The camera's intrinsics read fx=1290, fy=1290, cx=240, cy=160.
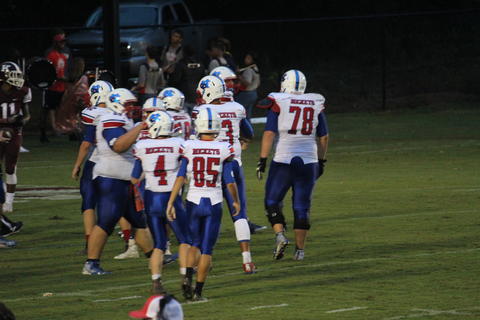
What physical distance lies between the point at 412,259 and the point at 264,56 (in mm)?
25561

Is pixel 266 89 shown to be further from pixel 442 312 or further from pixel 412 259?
pixel 442 312

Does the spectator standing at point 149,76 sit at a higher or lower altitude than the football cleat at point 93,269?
higher

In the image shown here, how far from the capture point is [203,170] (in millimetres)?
10820

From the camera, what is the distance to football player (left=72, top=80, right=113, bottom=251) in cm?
1251

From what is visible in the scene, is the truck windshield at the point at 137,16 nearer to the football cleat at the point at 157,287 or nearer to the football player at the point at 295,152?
the football player at the point at 295,152

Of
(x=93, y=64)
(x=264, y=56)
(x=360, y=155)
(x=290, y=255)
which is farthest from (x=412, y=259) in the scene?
(x=264, y=56)

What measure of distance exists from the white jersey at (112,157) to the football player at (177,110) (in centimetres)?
63

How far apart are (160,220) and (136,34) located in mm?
19734

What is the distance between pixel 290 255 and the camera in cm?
1321

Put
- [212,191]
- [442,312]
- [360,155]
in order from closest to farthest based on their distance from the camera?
[442,312] → [212,191] → [360,155]

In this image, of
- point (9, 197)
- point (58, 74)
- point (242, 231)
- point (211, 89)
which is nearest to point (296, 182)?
point (242, 231)

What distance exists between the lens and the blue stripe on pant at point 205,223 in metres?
10.8

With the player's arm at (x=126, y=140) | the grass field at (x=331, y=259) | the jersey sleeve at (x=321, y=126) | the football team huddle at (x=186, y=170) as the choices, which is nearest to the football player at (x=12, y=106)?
the grass field at (x=331, y=259)

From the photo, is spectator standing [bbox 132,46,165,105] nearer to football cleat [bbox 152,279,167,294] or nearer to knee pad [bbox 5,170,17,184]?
knee pad [bbox 5,170,17,184]
